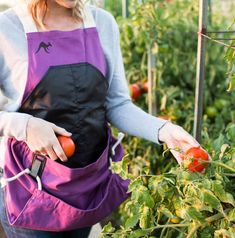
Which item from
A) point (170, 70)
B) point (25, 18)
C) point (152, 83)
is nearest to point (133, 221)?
point (25, 18)

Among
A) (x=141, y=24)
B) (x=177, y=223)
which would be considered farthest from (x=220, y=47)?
(x=177, y=223)

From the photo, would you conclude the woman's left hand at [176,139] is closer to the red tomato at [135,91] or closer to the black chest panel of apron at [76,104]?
the black chest panel of apron at [76,104]

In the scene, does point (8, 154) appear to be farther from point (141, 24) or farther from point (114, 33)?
point (141, 24)

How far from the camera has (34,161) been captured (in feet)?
3.43

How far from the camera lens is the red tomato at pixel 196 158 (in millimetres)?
834

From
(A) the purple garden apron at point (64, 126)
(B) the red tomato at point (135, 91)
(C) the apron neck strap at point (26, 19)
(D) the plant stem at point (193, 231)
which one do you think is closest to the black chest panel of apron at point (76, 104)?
(A) the purple garden apron at point (64, 126)

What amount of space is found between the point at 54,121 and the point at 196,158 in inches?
13.6

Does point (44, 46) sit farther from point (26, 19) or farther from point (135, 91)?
point (135, 91)

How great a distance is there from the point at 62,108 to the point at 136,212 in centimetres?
30

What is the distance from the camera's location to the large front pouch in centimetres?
103

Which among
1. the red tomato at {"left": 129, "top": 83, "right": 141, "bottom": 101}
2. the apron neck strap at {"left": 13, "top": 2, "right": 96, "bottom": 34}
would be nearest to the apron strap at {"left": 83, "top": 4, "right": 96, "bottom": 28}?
the apron neck strap at {"left": 13, "top": 2, "right": 96, "bottom": 34}

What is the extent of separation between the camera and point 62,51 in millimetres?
1048

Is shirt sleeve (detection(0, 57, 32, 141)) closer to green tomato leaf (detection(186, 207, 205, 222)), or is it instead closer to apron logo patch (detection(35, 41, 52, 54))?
apron logo patch (detection(35, 41, 52, 54))

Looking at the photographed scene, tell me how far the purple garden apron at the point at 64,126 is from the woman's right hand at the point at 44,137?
7cm
